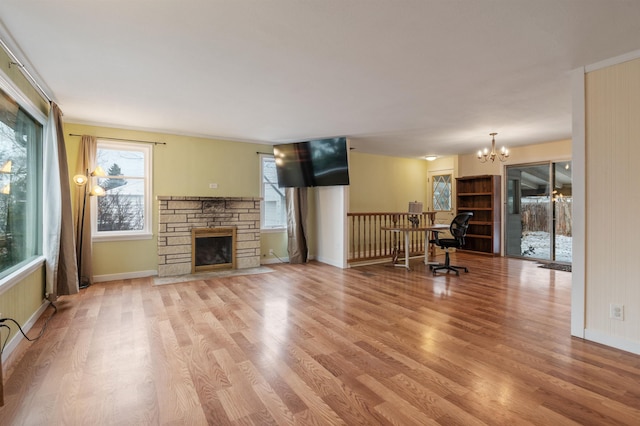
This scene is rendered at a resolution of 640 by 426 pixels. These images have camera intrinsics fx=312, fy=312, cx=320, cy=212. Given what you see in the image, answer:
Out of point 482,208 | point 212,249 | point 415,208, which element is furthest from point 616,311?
point 212,249

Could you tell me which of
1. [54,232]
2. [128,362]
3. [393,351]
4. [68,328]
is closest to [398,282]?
[393,351]

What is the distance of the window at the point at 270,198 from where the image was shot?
21.3 ft

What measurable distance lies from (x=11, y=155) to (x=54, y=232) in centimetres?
121

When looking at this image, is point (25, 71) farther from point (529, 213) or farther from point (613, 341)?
point (529, 213)

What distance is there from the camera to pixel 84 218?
472 centimetres

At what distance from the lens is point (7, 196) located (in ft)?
9.30

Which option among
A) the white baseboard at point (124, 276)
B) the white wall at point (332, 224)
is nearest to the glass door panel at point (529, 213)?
the white wall at point (332, 224)

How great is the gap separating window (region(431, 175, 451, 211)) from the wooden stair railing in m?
1.26

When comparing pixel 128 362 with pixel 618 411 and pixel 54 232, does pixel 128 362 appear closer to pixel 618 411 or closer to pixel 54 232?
pixel 54 232

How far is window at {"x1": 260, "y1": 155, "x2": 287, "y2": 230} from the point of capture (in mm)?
6500

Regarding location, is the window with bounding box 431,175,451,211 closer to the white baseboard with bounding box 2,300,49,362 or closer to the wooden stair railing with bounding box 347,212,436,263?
the wooden stair railing with bounding box 347,212,436,263

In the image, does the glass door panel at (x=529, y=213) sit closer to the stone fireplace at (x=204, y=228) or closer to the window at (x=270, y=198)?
the window at (x=270, y=198)

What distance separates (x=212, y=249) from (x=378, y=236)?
366cm

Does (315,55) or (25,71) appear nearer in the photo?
(315,55)
